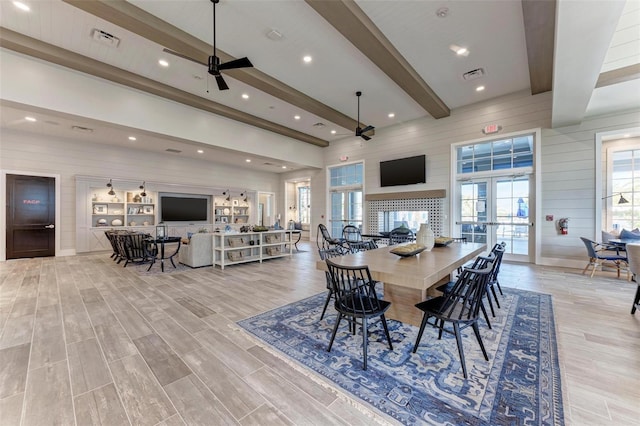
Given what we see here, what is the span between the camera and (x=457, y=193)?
7.02m

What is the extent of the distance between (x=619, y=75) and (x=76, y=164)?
1288 centimetres

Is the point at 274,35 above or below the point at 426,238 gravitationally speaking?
above

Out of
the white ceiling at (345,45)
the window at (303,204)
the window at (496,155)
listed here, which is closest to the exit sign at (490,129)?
the window at (496,155)

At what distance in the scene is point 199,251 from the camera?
5.95 meters

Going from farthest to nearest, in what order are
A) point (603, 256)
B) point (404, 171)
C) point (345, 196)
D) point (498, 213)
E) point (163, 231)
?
point (345, 196) → point (404, 171) → point (163, 231) → point (498, 213) → point (603, 256)

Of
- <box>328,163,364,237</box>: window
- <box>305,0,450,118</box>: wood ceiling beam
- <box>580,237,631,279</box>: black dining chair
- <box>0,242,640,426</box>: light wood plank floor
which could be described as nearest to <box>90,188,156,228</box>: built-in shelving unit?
<box>0,242,640,426</box>: light wood plank floor

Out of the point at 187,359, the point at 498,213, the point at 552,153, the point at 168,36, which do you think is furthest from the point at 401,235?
the point at 168,36

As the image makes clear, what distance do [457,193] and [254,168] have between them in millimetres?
8490

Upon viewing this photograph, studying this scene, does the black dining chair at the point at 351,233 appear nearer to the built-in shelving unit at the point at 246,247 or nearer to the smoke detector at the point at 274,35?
the built-in shelving unit at the point at 246,247

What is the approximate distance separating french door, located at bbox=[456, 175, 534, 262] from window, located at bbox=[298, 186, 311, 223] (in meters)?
7.46

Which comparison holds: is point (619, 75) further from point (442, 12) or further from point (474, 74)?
point (442, 12)

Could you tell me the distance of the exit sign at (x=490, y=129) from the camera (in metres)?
6.29

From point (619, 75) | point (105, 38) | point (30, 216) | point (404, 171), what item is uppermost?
point (105, 38)

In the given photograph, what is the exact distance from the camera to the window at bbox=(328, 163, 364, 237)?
30.7 feet
